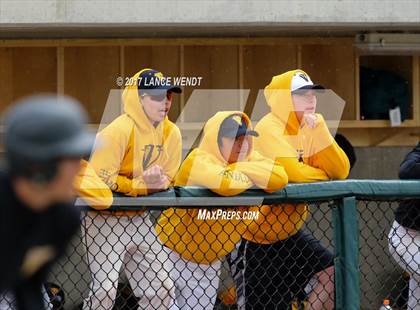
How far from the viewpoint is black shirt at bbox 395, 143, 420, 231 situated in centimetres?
556

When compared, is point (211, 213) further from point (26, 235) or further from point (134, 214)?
point (26, 235)

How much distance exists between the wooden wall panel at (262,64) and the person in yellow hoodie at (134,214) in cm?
355

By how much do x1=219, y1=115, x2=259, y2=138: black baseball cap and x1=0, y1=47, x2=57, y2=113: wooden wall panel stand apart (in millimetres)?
3940

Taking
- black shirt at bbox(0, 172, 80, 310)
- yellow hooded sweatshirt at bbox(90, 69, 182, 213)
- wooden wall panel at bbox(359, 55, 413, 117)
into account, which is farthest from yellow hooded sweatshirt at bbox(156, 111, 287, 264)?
wooden wall panel at bbox(359, 55, 413, 117)

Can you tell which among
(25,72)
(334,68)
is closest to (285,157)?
(334,68)

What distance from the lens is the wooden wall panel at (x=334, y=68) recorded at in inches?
364

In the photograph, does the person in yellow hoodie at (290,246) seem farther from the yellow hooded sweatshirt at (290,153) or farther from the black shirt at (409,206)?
the black shirt at (409,206)

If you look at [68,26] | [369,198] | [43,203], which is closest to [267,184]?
[369,198]

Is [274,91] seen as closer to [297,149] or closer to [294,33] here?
[297,149]

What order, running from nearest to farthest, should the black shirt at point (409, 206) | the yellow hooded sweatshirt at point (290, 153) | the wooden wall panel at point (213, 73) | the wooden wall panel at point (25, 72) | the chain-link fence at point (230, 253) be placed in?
the chain-link fence at point (230, 253) < the yellow hooded sweatshirt at point (290, 153) < the black shirt at point (409, 206) < the wooden wall panel at point (25, 72) < the wooden wall panel at point (213, 73)

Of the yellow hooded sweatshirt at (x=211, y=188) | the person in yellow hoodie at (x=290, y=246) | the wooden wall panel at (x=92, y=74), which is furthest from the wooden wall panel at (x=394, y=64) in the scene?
the yellow hooded sweatshirt at (x=211, y=188)

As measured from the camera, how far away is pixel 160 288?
5234mm
